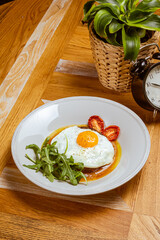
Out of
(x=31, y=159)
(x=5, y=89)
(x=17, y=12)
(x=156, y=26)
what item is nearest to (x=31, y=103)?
(x=5, y=89)

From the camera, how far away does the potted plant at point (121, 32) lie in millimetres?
1441

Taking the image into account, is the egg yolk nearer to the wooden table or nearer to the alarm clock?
the wooden table

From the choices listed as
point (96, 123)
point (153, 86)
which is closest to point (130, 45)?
point (153, 86)

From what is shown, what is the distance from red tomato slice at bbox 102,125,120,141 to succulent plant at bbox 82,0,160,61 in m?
0.33

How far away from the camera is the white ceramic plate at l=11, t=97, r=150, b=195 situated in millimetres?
1183

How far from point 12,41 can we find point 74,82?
671 millimetres

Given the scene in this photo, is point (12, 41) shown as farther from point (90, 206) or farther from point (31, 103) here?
point (90, 206)

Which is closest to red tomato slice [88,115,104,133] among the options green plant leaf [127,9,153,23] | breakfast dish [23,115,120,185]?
breakfast dish [23,115,120,185]

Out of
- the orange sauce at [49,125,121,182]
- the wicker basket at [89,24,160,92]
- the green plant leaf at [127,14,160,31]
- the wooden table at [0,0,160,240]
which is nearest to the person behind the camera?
the wooden table at [0,0,160,240]

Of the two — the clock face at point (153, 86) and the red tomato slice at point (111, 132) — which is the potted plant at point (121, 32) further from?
the red tomato slice at point (111, 132)

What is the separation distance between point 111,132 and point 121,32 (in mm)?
497

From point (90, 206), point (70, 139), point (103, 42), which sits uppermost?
point (103, 42)

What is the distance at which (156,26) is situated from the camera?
1.46 meters

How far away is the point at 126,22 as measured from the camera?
1454 millimetres
